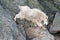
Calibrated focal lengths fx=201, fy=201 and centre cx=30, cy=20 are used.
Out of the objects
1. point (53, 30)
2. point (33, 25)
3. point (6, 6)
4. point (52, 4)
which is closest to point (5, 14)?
point (6, 6)

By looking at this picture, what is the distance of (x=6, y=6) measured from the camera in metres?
4.20

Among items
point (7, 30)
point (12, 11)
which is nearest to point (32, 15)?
point (12, 11)

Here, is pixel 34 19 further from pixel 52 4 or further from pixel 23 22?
pixel 52 4

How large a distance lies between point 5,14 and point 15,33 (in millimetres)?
492

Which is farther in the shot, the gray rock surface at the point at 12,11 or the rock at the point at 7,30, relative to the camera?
the gray rock surface at the point at 12,11

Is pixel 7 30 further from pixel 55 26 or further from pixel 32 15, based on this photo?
pixel 55 26

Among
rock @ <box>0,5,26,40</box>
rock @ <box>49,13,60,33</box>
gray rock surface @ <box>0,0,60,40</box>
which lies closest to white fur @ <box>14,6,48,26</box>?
gray rock surface @ <box>0,0,60,40</box>

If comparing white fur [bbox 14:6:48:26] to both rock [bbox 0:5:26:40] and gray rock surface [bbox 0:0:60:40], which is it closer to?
gray rock surface [bbox 0:0:60:40]

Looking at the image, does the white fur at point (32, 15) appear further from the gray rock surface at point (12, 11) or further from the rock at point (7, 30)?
the rock at point (7, 30)

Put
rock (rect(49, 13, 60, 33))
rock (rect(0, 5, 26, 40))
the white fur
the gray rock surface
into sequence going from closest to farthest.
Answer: rock (rect(0, 5, 26, 40)) < the gray rock surface < the white fur < rock (rect(49, 13, 60, 33))

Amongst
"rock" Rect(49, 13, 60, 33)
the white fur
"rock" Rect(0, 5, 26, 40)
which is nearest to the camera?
"rock" Rect(0, 5, 26, 40)

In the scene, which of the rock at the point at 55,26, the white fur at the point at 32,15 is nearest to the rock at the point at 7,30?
the white fur at the point at 32,15

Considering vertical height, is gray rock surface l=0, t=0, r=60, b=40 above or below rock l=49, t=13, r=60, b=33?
above

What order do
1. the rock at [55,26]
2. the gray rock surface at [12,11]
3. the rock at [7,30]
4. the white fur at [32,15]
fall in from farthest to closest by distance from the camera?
the rock at [55,26], the white fur at [32,15], the gray rock surface at [12,11], the rock at [7,30]
